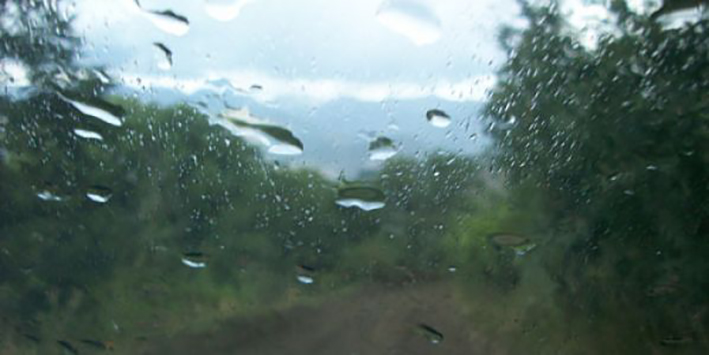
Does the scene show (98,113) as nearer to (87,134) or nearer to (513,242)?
(87,134)

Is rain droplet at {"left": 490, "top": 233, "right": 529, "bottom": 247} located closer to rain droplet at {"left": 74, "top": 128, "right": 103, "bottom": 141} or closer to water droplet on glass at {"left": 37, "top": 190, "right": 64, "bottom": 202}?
rain droplet at {"left": 74, "top": 128, "right": 103, "bottom": 141}

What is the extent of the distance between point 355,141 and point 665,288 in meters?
1.39

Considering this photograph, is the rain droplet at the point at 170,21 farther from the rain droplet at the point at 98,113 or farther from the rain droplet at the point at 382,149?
the rain droplet at the point at 382,149

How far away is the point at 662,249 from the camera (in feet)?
9.46

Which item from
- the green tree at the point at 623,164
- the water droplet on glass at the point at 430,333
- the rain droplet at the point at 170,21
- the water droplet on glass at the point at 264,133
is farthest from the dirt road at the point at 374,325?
the rain droplet at the point at 170,21

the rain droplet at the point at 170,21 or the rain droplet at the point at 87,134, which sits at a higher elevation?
the rain droplet at the point at 170,21

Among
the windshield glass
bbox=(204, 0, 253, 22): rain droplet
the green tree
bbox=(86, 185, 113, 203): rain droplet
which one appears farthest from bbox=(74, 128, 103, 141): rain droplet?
the green tree

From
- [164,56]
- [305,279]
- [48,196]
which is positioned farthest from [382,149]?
[48,196]

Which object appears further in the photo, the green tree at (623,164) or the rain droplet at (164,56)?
the green tree at (623,164)

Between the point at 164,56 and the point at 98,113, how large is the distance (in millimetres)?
378

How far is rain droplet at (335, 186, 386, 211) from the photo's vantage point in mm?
A: 2783

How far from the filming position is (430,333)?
2777mm

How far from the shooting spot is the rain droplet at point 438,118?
274 centimetres

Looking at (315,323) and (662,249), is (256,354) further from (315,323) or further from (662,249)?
(662,249)
